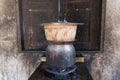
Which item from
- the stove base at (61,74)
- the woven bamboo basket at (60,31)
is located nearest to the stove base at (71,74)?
the stove base at (61,74)

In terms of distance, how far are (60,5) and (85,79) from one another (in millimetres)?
763

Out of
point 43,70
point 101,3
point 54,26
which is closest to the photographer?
point 54,26

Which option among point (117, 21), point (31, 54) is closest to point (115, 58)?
point (117, 21)

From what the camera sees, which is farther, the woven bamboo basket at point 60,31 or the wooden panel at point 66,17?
the wooden panel at point 66,17

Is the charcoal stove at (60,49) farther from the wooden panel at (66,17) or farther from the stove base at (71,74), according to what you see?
the wooden panel at (66,17)

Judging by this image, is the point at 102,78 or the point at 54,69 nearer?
the point at 54,69

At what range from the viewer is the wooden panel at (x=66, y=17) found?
1.55 meters

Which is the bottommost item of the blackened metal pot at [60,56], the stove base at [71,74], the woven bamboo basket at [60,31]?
the stove base at [71,74]

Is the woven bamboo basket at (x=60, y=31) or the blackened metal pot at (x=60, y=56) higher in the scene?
the woven bamboo basket at (x=60, y=31)

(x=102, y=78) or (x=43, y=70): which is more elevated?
(x=43, y=70)

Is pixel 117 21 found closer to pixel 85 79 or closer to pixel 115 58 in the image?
pixel 115 58

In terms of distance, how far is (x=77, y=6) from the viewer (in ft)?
5.11

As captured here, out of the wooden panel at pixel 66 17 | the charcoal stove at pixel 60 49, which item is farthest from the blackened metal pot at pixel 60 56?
the wooden panel at pixel 66 17

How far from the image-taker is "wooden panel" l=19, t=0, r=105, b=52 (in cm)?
155
